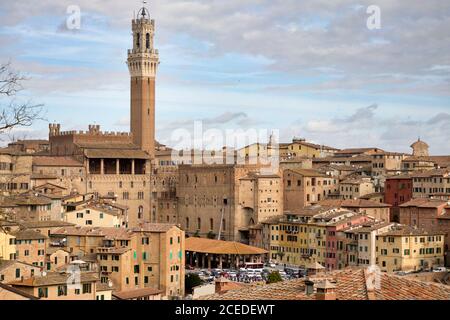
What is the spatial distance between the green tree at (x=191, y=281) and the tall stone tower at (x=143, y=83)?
1817cm

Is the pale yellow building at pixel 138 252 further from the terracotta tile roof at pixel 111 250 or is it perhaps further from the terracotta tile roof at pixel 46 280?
the terracotta tile roof at pixel 46 280

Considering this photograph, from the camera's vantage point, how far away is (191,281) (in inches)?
1296

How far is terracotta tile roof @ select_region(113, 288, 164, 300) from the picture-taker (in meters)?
26.4

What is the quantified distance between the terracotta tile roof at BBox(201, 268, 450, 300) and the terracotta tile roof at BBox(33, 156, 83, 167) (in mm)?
40007

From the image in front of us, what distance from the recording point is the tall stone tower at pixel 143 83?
51562 mm

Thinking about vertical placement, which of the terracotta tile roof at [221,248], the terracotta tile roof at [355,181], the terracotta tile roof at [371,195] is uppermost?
the terracotta tile roof at [355,181]

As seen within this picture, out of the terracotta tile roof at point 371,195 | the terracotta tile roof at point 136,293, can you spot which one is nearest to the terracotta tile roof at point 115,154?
the terracotta tile roof at point 371,195

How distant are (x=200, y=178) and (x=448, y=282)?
61.6 feet

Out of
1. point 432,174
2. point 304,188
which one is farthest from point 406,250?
point 304,188

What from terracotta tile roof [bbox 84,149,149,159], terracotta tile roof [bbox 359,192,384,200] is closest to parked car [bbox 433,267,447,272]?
terracotta tile roof [bbox 359,192,384,200]

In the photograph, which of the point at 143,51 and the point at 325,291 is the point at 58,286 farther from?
the point at 143,51
